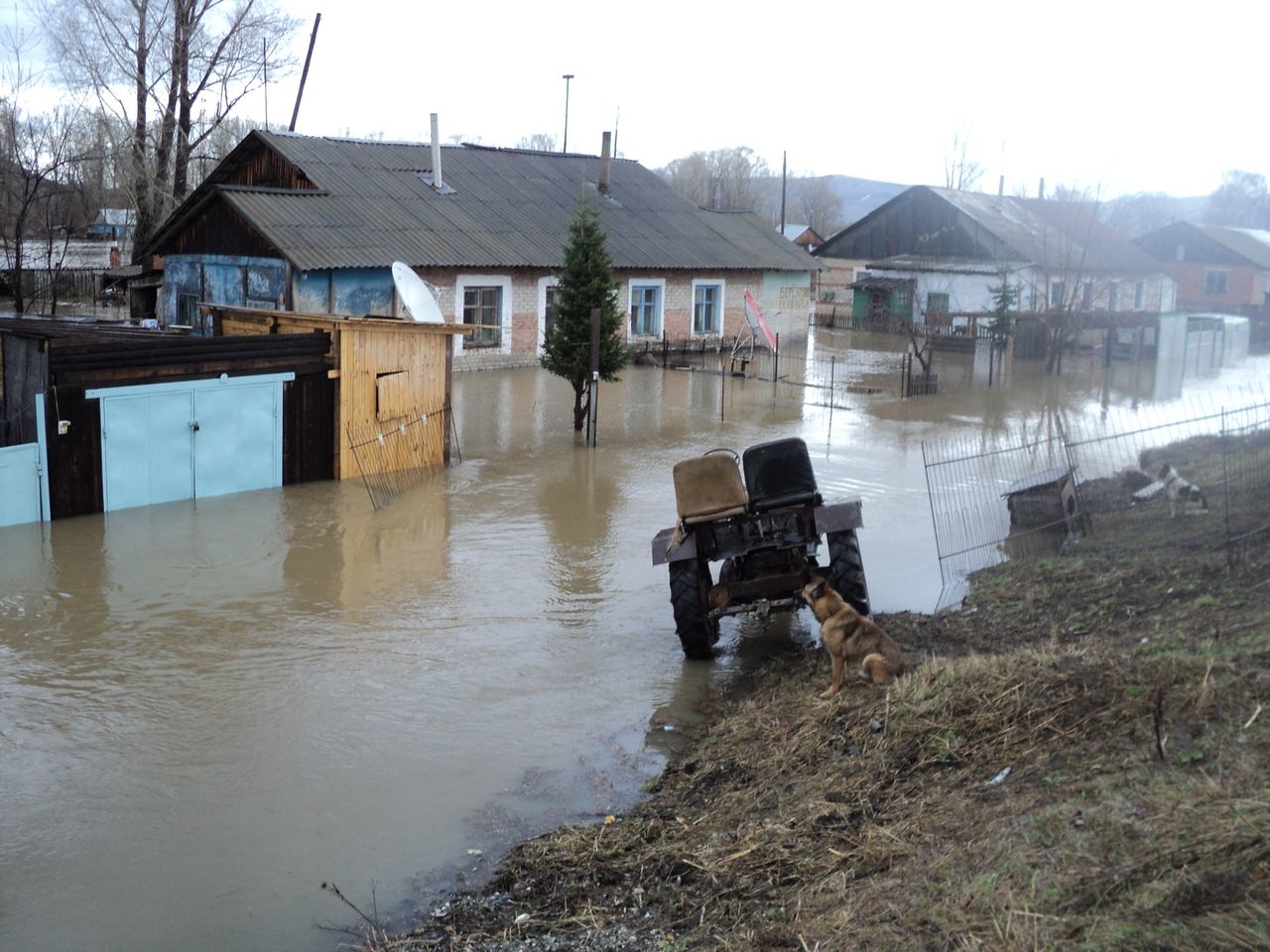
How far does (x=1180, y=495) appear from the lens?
13.3 m

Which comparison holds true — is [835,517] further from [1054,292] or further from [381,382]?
[1054,292]

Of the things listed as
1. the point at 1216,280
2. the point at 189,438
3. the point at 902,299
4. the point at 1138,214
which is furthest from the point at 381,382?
the point at 1138,214

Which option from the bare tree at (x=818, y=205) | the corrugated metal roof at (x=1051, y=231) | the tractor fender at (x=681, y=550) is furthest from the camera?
the bare tree at (x=818, y=205)

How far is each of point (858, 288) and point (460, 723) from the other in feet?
133

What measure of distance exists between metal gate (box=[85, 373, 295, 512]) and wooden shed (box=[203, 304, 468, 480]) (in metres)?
0.94

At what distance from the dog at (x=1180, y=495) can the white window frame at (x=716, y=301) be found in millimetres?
22724

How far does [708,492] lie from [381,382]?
9070 mm

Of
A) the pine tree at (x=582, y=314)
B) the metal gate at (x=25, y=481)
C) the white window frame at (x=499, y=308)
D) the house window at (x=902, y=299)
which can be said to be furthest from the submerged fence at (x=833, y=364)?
the metal gate at (x=25, y=481)

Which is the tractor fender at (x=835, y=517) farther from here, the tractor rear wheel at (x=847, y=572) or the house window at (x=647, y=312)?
the house window at (x=647, y=312)

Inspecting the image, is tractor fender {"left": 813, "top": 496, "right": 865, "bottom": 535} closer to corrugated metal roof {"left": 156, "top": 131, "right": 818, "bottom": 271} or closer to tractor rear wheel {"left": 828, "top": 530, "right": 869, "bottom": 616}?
tractor rear wheel {"left": 828, "top": 530, "right": 869, "bottom": 616}

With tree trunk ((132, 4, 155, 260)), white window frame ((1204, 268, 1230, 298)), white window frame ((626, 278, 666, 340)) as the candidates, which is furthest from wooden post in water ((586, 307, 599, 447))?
white window frame ((1204, 268, 1230, 298))

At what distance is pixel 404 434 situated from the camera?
18.3 meters

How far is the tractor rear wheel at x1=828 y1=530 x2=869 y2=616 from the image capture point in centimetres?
1022

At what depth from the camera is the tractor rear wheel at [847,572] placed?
1022 cm
